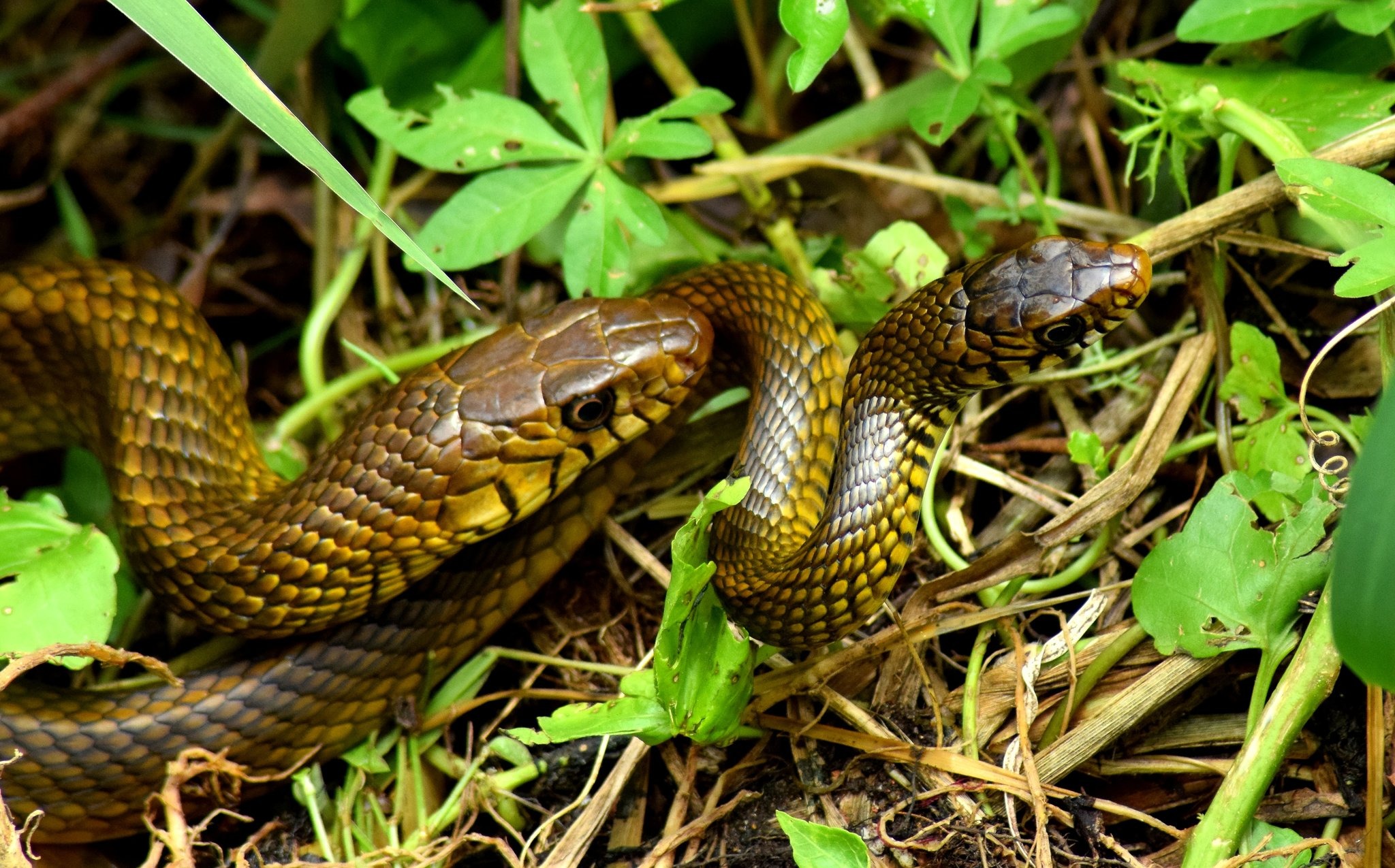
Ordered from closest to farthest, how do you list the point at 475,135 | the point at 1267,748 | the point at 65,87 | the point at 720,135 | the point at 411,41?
the point at 1267,748
the point at 475,135
the point at 720,135
the point at 411,41
the point at 65,87

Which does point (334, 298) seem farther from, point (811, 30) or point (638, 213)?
point (811, 30)

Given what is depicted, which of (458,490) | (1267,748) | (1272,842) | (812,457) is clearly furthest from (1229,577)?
(458,490)

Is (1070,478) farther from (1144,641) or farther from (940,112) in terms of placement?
(940,112)

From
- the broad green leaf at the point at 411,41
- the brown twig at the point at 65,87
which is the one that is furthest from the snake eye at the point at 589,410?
the brown twig at the point at 65,87

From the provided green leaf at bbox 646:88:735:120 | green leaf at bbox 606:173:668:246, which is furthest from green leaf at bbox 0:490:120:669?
green leaf at bbox 646:88:735:120

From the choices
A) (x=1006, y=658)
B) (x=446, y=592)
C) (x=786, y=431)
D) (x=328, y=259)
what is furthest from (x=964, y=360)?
(x=328, y=259)

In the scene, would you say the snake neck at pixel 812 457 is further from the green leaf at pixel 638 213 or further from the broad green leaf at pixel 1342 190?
the broad green leaf at pixel 1342 190

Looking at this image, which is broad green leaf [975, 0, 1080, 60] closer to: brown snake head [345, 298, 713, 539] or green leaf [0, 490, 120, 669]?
brown snake head [345, 298, 713, 539]

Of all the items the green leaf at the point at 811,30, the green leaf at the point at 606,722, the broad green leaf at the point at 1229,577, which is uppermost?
the green leaf at the point at 811,30
